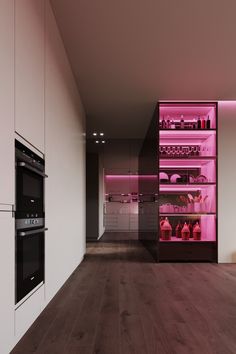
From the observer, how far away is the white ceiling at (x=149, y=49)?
11.5 ft

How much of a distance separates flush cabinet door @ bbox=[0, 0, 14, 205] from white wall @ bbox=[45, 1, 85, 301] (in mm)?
1074

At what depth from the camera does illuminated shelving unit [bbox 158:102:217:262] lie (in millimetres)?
6102

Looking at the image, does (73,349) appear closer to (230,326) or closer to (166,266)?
(230,326)

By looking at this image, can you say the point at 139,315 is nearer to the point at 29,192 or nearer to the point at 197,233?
the point at 29,192

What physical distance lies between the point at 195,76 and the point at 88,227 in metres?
5.61

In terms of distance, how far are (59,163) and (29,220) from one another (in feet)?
4.62

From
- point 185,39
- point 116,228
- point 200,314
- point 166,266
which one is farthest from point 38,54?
point 116,228

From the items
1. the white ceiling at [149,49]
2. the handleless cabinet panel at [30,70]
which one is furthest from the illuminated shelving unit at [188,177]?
the handleless cabinet panel at [30,70]

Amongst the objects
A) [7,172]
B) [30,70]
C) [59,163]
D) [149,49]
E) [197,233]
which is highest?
[149,49]

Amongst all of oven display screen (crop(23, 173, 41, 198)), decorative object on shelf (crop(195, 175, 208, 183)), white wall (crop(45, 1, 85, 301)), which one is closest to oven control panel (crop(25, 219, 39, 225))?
oven display screen (crop(23, 173, 41, 198))

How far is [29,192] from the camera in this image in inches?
101

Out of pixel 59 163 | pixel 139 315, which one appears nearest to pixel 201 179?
pixel 59 163

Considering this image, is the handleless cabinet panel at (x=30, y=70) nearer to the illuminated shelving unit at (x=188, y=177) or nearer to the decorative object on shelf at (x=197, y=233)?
the illuminated shelving unit at (x=188, y=177)

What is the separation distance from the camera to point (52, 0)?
11.0 feet
